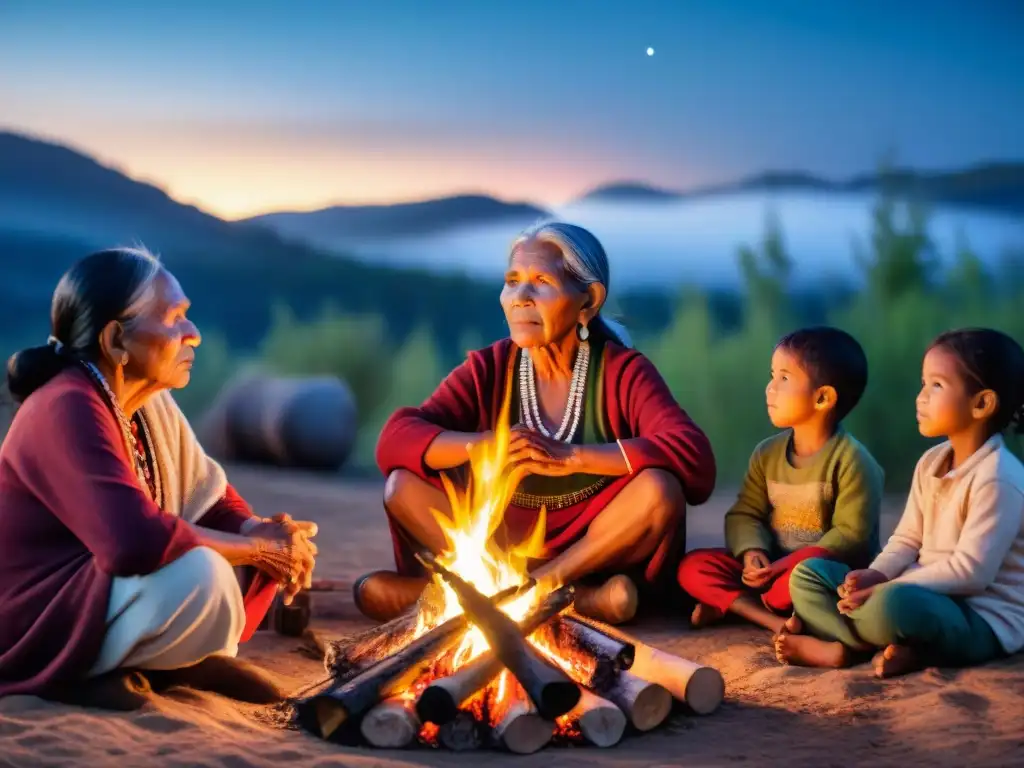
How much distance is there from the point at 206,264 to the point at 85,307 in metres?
17.3

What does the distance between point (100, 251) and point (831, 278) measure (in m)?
8.96

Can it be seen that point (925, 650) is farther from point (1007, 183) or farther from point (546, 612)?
point (1007, 183)

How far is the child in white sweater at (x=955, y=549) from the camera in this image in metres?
3.89

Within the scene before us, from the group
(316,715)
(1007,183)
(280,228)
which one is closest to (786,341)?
(316,715)

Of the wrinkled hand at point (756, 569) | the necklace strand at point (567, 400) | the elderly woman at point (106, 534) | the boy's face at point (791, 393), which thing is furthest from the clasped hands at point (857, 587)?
the elderly woman at point (106, 534)

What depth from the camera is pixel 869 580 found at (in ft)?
13.4

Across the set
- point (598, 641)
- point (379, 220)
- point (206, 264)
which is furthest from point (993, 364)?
point (206, 264)

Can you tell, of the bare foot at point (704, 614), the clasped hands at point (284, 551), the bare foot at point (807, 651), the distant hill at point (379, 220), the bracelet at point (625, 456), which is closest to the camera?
the clasped hands at point (284, 551)

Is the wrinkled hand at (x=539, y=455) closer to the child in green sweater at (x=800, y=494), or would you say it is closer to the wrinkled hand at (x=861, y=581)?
the child in green sweater at (x=800, y=494)

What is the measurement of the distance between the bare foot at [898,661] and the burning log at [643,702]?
78 centimetres

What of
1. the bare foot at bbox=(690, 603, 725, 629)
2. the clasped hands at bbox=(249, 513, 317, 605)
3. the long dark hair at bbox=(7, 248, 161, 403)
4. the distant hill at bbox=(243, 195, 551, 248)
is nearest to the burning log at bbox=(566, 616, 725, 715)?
the clasped hands at bbox=(249, 513, 317, 605)

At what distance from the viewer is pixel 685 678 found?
3697 millimetres

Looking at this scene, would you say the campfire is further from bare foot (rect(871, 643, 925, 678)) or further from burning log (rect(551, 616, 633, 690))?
bare foot (rect(871, 643, 925, 678))

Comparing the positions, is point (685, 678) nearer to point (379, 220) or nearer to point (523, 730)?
point (523, 730)
